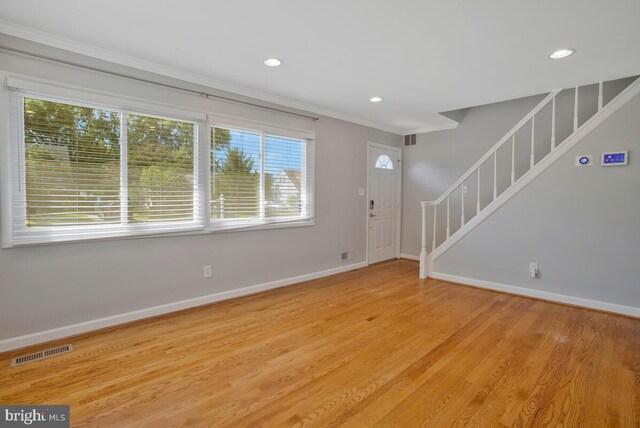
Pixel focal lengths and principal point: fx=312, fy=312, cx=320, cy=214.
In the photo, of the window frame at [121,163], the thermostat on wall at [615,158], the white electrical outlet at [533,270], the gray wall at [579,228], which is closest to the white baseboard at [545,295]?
the gray wall at [579,228]

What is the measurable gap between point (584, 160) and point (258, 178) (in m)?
3.74

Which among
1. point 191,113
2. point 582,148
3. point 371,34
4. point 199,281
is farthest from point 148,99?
point 582,148

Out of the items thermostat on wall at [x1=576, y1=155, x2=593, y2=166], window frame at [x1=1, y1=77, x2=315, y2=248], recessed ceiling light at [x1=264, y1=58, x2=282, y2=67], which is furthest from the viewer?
thermostat on wall at [x1=576, y1=155, x2=593, y2=166]

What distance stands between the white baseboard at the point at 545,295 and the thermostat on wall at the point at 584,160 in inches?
59.6

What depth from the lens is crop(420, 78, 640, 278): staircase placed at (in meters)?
3.53

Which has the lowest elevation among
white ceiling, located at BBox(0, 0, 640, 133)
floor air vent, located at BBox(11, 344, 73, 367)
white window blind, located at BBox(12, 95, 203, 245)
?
floor air vent, located at BBox(11, 344, 73, 367)

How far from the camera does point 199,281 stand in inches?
135

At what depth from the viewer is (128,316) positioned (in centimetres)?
296

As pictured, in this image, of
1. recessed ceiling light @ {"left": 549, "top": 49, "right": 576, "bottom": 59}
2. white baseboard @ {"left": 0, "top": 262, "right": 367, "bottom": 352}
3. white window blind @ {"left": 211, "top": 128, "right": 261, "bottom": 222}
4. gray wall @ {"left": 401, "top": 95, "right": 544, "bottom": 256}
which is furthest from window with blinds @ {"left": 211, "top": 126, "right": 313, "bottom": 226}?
recessed ceiling light @ {"left": 549, "top": 49, "right": 576, "bottom": 59}

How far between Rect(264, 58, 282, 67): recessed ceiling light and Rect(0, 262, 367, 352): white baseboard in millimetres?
2508

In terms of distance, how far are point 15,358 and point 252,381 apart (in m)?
1.84

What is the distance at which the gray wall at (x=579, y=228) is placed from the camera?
3246 mm

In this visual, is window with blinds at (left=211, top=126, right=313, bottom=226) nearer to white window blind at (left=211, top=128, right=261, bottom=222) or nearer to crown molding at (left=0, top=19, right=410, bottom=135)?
white window blind at (left=211, top=128, right=261, bottom=222)

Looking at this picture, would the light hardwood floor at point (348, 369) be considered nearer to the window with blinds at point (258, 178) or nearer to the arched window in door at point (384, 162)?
the window with blinds at point (258, 178)
